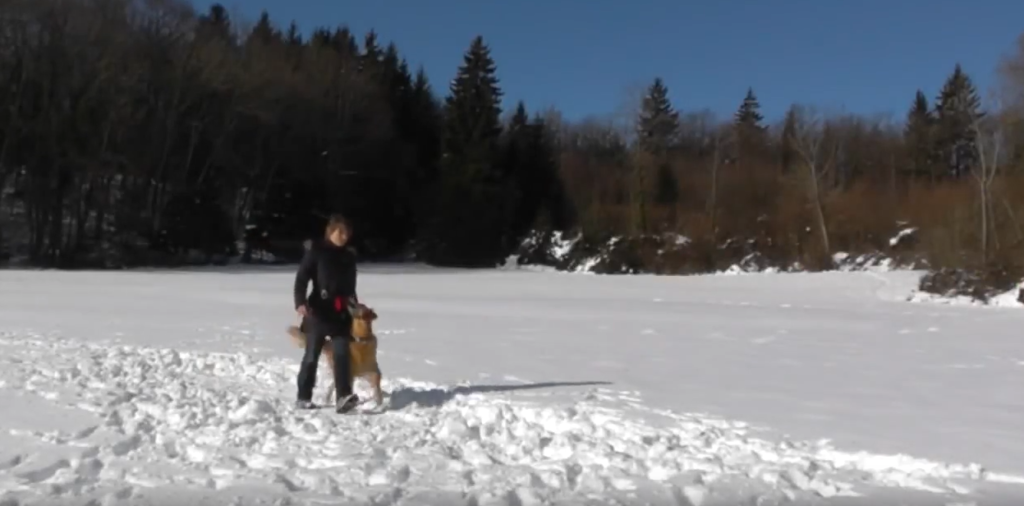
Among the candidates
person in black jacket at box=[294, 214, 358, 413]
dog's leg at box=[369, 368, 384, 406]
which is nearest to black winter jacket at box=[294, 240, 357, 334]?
person in black jacket at box=[294, 214, 358, 413]

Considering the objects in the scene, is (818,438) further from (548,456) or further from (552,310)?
(552,310)

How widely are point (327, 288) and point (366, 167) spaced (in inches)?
1843

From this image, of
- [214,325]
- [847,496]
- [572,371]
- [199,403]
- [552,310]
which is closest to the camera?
[847,496]

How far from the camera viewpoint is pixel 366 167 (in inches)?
2148

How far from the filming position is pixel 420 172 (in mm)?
58500

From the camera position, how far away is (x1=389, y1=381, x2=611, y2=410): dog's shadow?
8688 millimetres

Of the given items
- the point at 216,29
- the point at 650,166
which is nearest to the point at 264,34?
the point at 216,29

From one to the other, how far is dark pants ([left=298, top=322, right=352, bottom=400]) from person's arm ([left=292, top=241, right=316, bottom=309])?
0.85ft

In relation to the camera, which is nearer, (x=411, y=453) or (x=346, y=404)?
(x=411, y=453)

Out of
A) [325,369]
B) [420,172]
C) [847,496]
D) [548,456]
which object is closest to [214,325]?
[325,369]

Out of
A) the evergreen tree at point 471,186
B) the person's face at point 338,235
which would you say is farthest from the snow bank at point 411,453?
the evergreen tree at point 471,186

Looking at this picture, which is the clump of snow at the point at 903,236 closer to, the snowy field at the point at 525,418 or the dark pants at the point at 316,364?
the snowy field at the point at 525,418

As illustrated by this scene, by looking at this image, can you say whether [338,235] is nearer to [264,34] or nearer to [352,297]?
[352,297]

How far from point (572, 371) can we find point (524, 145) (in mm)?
49036
